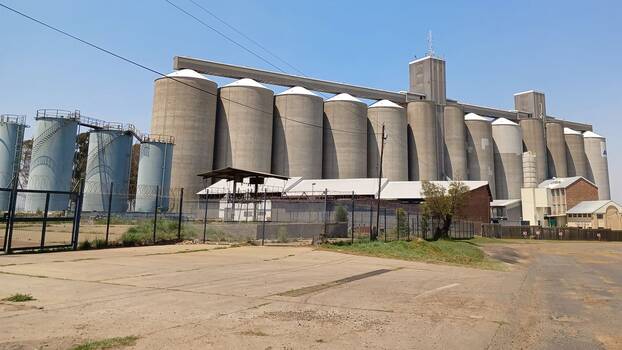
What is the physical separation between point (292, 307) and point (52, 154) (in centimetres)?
5558

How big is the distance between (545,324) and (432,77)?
100379 millimetres

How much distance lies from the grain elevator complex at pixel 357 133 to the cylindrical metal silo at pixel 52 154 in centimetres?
1857

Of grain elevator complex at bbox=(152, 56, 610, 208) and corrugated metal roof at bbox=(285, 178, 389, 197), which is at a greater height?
grain elevator complex at bbox=(152, 56, 610, 208)

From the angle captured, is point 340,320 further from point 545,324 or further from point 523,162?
point 523,162

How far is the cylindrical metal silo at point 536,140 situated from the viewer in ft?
364

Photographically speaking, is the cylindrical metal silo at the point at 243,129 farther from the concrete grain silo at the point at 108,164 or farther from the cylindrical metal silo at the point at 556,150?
the cylindrical metal silo at the point at 556,150

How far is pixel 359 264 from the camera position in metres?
16.9

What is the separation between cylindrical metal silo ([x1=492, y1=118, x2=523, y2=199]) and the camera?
10325 cm

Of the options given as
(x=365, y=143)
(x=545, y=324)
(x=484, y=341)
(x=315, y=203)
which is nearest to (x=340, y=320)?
(x=484, y=341)

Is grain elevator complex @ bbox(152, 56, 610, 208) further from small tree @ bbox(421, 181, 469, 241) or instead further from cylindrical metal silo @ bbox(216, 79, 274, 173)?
small tree @ bbox(421, 181, 469, 241)

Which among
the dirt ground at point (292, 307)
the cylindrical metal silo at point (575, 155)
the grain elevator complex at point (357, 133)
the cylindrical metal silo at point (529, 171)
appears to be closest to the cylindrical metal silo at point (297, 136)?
the grain elevator complex at point (357, 133)

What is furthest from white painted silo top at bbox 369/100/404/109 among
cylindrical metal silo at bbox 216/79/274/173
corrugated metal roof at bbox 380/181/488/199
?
corrugated metal roof at bbox 380/181/488/199

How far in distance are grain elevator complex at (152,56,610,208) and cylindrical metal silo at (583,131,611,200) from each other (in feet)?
0.93

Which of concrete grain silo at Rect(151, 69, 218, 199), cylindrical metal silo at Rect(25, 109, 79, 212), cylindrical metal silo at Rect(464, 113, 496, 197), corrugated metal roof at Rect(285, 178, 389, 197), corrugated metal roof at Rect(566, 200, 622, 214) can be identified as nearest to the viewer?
cylindrical metal silo at Rect(25, 109, 79, 212)
